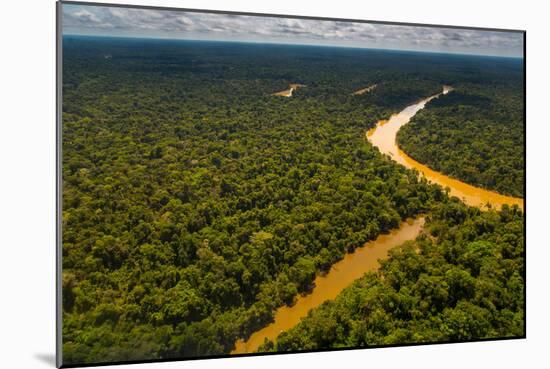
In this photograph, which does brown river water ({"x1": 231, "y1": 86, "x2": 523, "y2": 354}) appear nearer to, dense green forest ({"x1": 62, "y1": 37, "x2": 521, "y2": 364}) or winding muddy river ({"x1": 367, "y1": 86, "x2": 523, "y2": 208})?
winding muddy river ({"x1": 367, "y1": 86, "x2": 523, "y2": 208})

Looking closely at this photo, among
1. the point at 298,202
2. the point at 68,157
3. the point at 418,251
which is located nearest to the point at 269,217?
the point at 298,202

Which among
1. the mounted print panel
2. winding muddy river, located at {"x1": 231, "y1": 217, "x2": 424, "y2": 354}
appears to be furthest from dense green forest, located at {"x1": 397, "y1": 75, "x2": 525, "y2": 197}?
winding muddy river, located at {"x1": 231, "y1": 217, "x2": 424, "y2": 354}

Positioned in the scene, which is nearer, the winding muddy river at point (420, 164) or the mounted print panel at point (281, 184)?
the mounted print panel at point (281, 184)

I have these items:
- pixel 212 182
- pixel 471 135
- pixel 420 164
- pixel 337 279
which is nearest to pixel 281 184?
pixel 212 182

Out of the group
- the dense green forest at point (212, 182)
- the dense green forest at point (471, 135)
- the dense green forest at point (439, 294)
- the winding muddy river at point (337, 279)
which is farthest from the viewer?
the dense green forest at point (471, 135)

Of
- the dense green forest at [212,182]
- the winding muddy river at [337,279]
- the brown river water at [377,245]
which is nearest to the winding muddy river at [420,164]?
the brown river water at [377,245]

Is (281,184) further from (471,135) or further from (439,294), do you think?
(471,135)

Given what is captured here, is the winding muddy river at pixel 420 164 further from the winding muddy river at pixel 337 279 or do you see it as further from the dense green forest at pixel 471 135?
the winding muddy river at pixel 337 279
